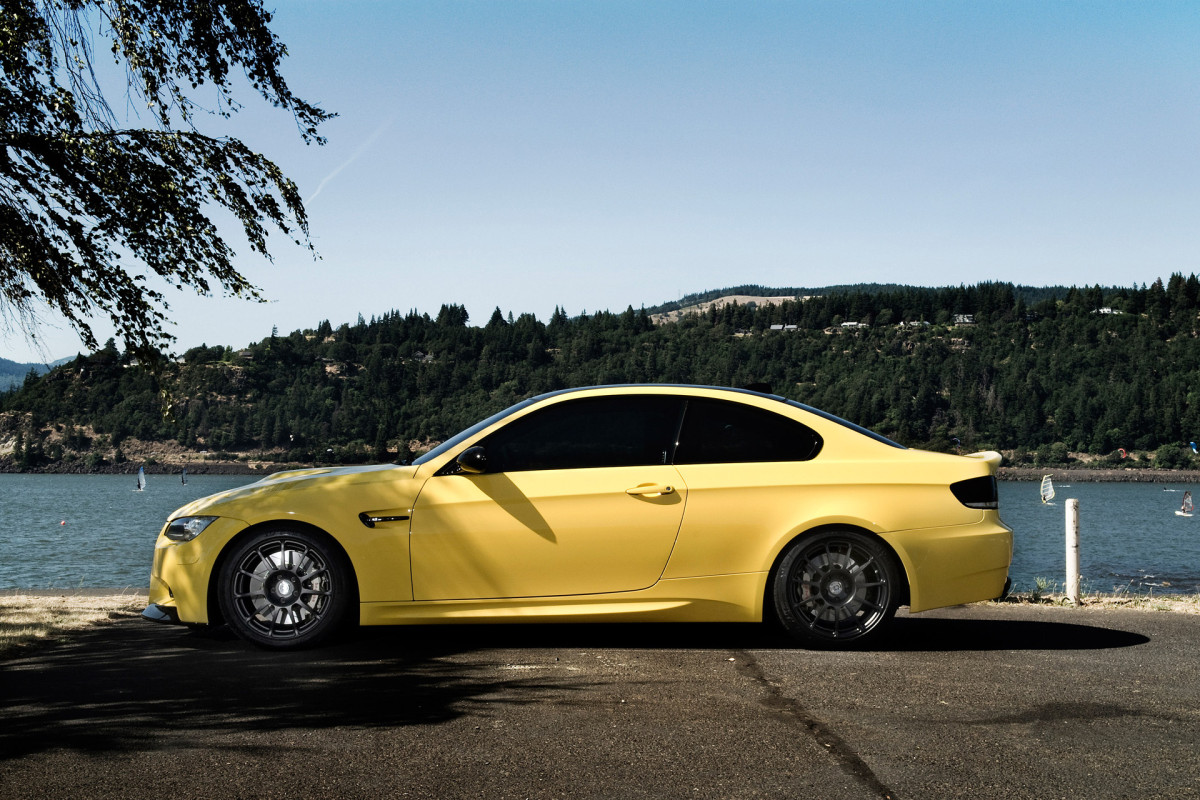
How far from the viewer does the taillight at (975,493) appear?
20.4ft

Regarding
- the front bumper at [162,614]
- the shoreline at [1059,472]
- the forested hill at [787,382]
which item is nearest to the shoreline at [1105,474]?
the shoreline at [1059,472]

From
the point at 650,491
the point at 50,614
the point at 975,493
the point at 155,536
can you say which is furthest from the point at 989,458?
the point at 155,536

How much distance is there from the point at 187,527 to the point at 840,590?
148 inches

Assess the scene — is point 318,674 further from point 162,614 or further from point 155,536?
point 155,536

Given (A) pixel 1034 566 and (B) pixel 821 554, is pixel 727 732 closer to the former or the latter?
(B) pixel 821 554

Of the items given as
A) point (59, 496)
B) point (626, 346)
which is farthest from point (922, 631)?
point (626, 346)

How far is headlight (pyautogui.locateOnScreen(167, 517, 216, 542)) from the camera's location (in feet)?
20.1

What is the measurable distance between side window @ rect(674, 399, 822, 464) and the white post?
3685 mm

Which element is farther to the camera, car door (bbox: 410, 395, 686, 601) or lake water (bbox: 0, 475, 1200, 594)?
lake water (bbox: 0, 475, 1200, 594)

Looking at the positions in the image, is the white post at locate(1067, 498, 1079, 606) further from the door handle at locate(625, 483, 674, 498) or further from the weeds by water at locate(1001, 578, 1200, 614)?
the door handle at locate(625, 483, 674, 498)

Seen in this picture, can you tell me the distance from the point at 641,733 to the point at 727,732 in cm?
34

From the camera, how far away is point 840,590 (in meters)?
6.10

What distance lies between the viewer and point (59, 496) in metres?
115

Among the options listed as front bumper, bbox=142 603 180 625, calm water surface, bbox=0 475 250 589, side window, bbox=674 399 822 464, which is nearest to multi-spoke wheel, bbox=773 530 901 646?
side window, bbox=674 399 822 464
